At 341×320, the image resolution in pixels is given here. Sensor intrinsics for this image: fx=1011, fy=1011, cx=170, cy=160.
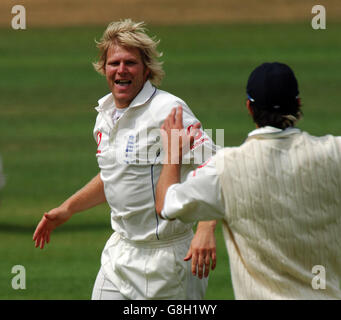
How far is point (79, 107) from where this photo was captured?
61.5 ft

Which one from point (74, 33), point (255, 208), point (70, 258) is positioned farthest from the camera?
point (74, 33)

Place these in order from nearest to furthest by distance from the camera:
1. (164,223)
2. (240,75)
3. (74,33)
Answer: (164,223) → (240,75) → (74,33)

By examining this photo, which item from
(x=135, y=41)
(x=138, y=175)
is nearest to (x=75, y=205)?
(x=138, y=175)

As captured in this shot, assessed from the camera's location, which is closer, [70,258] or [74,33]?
[70,258]

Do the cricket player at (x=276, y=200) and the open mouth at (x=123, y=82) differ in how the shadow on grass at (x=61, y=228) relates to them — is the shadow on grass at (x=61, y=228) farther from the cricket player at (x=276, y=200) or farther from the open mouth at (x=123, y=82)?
the cricket player at (x=276, y=200)

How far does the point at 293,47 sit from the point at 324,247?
20.0m

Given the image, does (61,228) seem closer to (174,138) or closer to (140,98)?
(140,98)

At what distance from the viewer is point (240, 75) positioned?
69.3ft

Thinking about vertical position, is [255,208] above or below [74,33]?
below

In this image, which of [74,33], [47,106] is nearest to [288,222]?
[47,106]

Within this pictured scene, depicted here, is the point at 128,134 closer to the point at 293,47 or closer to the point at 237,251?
the point at 237,251

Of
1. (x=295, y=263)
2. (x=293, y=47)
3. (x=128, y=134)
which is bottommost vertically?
(x=295, y=263)

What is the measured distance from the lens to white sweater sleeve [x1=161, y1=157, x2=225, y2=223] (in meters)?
4.41

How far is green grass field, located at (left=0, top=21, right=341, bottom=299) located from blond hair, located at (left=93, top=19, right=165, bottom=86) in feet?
9.33
